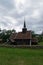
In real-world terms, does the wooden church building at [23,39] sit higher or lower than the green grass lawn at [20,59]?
higher

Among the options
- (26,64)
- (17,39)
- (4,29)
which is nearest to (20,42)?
(17,39)

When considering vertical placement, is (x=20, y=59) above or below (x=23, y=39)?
below

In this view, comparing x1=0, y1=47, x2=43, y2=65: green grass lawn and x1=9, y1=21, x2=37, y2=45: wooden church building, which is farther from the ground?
x1=9, y1=21, x2=37, y2=45: wooden church building

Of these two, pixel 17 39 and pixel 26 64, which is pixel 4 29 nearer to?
pixel 17 39

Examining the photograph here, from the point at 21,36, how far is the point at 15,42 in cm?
341

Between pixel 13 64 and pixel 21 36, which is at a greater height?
pixel 21 36

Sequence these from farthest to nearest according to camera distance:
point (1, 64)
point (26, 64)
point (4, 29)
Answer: point (4, 29)
point (26, 64)
point (1, 64)

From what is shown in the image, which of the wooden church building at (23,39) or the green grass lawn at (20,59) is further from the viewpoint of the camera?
the wooden church building at (23,39)

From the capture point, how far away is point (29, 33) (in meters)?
58.9

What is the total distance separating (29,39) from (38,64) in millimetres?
42099

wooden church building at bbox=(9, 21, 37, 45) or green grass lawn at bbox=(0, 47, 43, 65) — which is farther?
wooden church building at bbox=(9, 21, 37, 45)

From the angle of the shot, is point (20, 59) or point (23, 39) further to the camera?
point (23, 39)

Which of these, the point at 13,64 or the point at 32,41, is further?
the point at 32,41

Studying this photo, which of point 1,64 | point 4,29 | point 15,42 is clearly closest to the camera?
point 1,64
